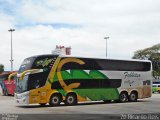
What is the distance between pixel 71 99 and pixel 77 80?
4.48 ft

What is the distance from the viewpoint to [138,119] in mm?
16516

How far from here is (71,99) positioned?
28297mm

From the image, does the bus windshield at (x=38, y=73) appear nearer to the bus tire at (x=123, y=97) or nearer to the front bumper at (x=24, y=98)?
the front bumper at (x=24, y=98)

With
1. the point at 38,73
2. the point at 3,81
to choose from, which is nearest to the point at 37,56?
the point at 38,73

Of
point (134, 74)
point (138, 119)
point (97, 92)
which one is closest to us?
point (138, 119)

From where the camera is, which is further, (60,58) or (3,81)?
(3,81)

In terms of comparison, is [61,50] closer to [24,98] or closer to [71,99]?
[71,99]

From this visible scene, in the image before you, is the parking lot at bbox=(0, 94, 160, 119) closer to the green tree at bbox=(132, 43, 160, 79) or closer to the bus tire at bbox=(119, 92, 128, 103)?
the bus tire at bbox=(119, 92, 128, 103)

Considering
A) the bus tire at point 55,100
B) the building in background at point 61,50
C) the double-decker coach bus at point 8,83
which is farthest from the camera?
the double-decker coach bus at point 8,83

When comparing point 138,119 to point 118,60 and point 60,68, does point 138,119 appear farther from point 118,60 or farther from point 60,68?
point 118,60

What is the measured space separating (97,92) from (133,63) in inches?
172

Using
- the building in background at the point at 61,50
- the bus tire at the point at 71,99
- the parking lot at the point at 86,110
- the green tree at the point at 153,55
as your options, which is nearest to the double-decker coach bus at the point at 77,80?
the bus tire at the point at 71,99

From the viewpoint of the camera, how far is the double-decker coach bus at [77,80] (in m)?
26.8

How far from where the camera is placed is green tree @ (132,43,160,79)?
283 ft
